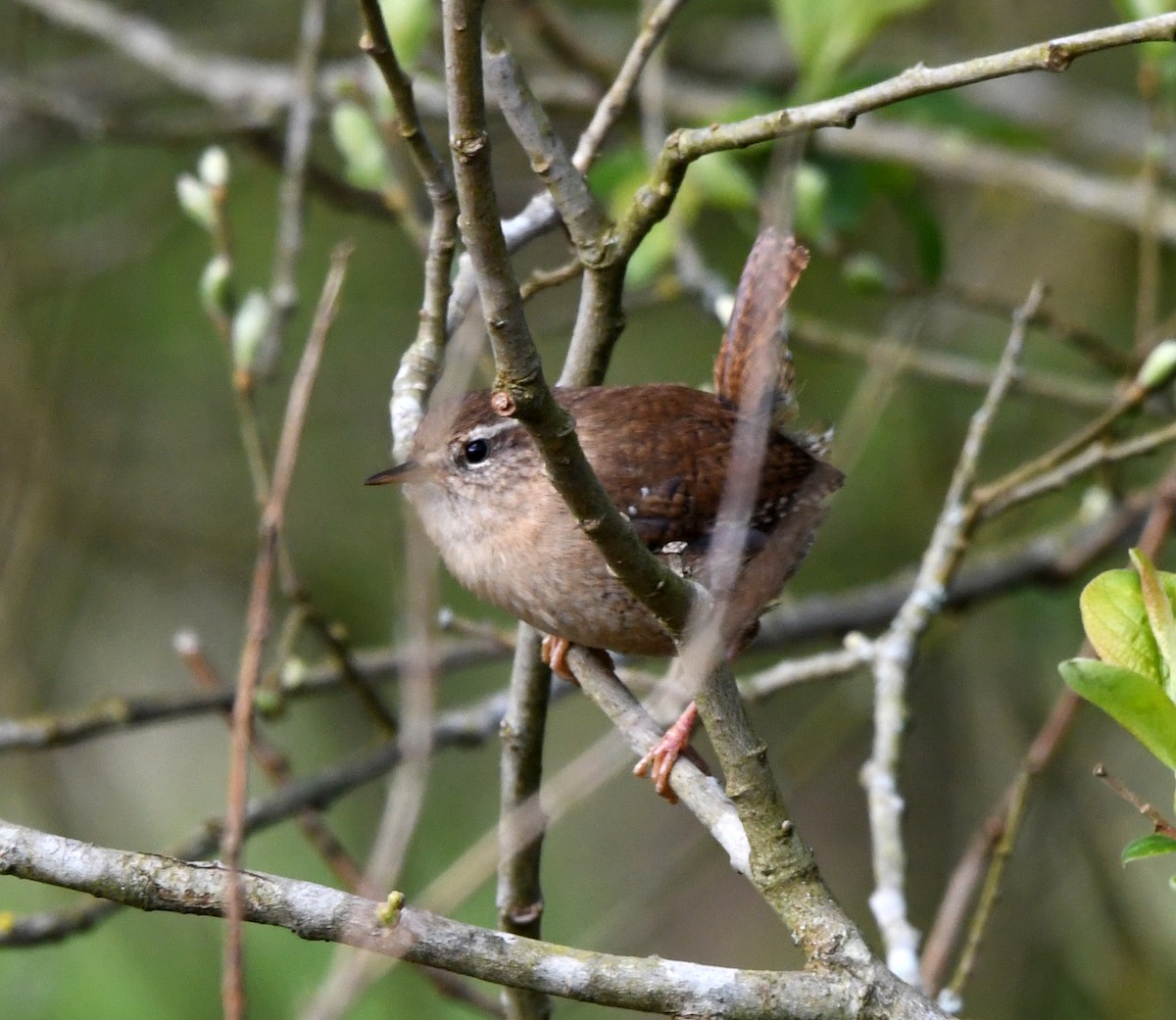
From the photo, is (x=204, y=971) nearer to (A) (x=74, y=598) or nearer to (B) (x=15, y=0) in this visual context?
(A) (x=74, y=598)

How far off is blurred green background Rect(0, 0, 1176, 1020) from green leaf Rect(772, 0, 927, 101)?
53 cm

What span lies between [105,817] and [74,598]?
958 mm

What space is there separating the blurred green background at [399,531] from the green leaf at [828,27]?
53 centimetres

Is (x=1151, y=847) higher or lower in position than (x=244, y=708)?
lower

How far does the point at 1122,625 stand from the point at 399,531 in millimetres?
2754

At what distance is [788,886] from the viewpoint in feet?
6.01

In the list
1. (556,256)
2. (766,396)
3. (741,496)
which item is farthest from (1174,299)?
(741,496)

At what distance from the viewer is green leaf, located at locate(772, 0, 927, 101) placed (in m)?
3.64

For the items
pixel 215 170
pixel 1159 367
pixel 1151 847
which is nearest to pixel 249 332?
pixel 215 170

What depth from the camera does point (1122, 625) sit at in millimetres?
A: 1745

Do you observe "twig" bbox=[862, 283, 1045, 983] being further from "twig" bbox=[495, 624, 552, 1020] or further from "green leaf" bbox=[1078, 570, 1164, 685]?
"green leaf" bbox=[1078, 570, 1164, 685]

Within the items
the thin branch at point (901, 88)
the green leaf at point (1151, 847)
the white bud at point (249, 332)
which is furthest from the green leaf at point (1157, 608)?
the white bud at point (249, 332)

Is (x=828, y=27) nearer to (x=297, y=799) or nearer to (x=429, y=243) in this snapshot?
(x=429, y=243)

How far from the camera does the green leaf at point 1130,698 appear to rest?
5.24 feet
